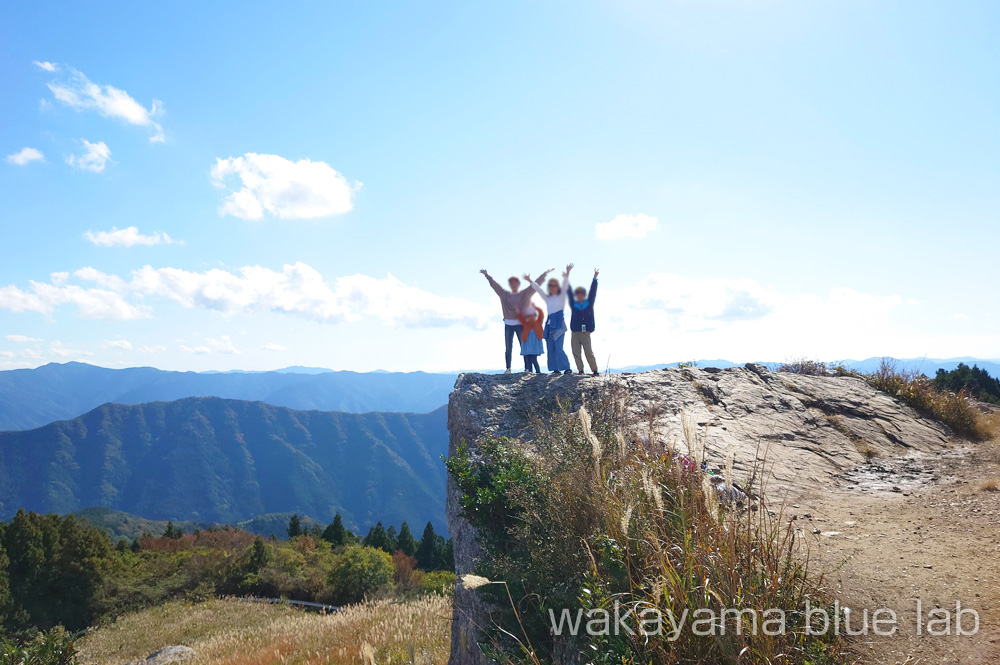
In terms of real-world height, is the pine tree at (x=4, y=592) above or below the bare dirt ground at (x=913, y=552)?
below

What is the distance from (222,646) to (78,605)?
2926cm

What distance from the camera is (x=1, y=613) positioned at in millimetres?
28312

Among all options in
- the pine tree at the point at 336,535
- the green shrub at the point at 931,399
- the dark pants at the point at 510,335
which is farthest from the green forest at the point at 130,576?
the green shrub at the point at 931,399

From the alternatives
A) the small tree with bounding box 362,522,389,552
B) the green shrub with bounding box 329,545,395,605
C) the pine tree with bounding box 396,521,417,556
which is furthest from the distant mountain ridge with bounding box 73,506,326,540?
the green shrub with bounding box 329,545,395,605

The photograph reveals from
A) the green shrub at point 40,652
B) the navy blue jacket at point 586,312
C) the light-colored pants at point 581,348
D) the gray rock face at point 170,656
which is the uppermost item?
the navy blue jacket at point 586,312

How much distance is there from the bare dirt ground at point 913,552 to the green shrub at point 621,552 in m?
0.32

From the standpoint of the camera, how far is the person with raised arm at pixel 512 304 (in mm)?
10078

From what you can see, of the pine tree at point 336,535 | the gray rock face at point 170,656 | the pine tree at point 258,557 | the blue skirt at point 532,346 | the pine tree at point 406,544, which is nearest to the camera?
the blue skirt at point 532,346

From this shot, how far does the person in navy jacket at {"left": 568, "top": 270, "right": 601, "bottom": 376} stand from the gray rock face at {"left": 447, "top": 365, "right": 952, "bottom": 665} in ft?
2.38

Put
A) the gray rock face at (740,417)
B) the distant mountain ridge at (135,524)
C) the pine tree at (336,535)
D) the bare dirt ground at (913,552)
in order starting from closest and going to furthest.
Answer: the bare dirt ground at (913,552) → the gray rock face at (740,417) → the pine tree at (336,535) → the distant mountain ridge at (135,524)

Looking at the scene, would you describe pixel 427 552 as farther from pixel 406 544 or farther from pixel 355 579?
pixel 355 579

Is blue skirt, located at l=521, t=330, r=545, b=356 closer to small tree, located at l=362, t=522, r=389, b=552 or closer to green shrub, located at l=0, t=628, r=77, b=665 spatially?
green shrub, located at l=0, t=628, r=77, b=665

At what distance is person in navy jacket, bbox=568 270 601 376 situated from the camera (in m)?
9.47

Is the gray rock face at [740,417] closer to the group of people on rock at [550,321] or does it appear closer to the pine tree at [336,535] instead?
the group of people on rock at [550,321]
